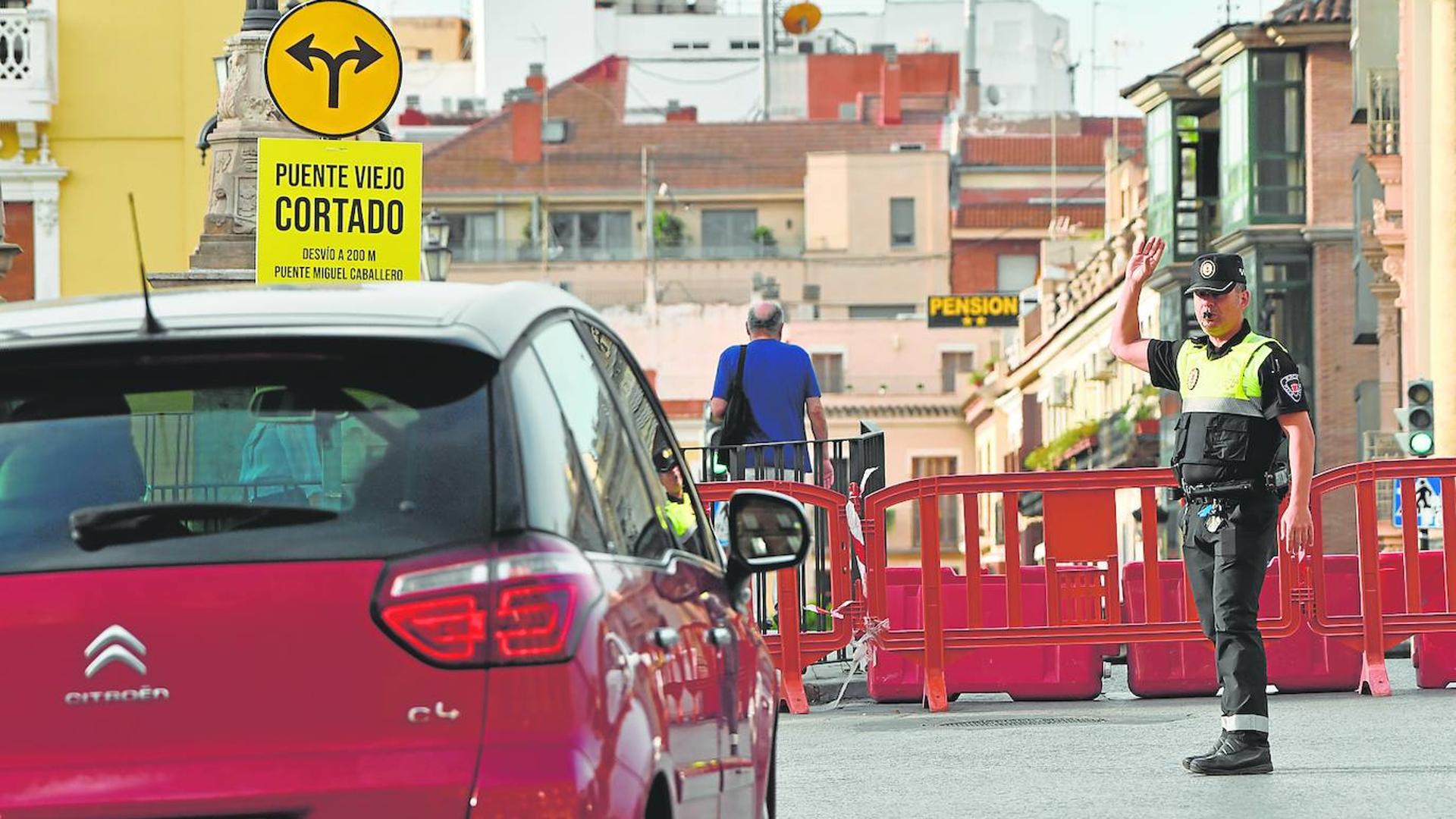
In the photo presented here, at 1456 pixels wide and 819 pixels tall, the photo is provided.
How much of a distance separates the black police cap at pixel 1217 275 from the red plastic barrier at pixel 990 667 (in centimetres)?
490

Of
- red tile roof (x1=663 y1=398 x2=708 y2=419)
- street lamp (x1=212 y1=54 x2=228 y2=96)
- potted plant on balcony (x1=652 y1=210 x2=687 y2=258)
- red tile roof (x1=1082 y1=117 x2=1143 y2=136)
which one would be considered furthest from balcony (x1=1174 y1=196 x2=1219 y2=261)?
red tile roof (x1=1082 y1=117 x2=1143 y2=136)

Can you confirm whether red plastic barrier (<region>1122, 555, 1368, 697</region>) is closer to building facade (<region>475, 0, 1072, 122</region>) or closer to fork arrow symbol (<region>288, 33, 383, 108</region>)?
fork arrow symbol (<region>288, 33, 383, 108</region>)

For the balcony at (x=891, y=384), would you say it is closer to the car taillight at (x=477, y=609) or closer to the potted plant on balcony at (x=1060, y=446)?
the potted plant on balcony at (x=1060, y=446)

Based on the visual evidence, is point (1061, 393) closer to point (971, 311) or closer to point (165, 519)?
point (971, 311)

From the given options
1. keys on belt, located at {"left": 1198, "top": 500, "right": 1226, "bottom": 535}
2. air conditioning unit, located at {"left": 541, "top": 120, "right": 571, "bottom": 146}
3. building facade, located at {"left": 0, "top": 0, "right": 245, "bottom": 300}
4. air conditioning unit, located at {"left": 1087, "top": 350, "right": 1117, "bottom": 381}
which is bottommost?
keys on belt, located at {"left": 1198, "top": 500, "right": 1226, "bottom": 535}

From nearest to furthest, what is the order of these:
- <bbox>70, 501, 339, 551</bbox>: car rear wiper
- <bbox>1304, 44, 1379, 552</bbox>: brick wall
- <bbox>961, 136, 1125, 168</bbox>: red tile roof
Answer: <bbox>70, 501, 339, 551</bbox>: car rear wiper
<bbox>1304, 44, 1379, 552</bbox>: brick wall
<bbox>961, 136, 1125, 168</bbox>: red tile roof

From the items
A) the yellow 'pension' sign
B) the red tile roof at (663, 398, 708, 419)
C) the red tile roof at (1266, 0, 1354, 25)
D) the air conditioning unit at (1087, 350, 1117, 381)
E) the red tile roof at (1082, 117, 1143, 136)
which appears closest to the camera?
the red tile roof at (1266, 0, 1354, 25)

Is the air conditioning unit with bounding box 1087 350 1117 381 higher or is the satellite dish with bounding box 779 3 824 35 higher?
the satellite dish with bounding box 779 3 824 35

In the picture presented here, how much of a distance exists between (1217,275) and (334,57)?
4903 millimetres

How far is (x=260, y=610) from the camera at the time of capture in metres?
4.90

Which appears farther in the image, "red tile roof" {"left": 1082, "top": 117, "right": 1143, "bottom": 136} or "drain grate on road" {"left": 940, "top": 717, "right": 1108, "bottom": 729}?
"red tile roof" {"left": 1082, "top": 117, "right": 1143, "bottom": 136}

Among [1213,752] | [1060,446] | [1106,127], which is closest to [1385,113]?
[1060,446]

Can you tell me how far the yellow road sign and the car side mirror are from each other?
283 inches

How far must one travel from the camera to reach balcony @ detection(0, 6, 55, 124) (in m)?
37.9
